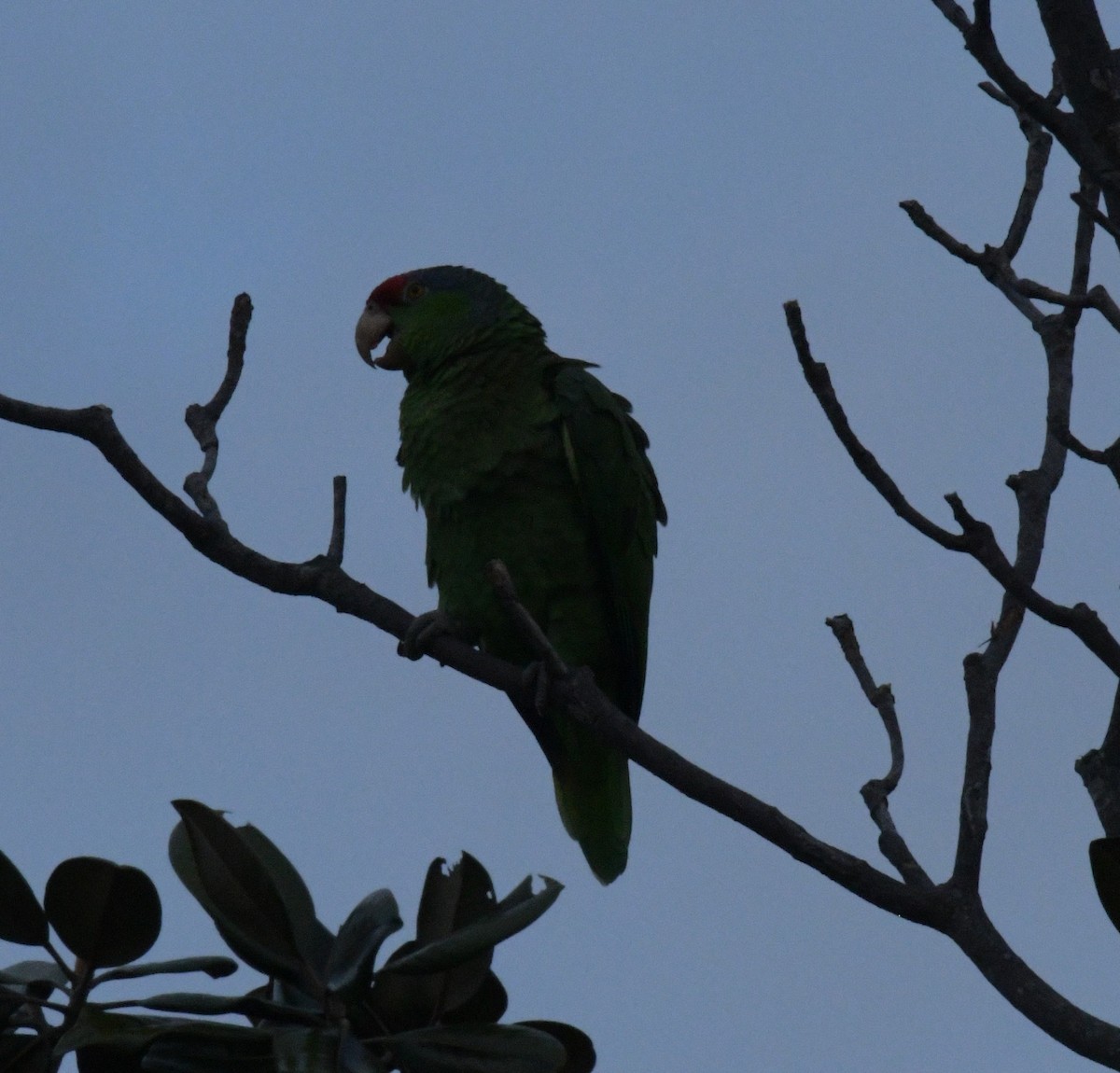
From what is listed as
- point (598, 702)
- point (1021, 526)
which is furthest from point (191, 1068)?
point (1021, 526)

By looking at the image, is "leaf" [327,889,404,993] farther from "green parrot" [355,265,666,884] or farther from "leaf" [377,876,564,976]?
"green parrot" [355,265,666,884]

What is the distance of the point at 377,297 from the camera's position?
186 inches

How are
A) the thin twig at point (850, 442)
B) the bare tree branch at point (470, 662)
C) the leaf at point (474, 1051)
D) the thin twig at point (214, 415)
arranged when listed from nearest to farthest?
the leaf at point (474, 1051), the thin twig at point (850, 442), the bare tree branch at point (470, 662), the thin twig at point (214, 415)

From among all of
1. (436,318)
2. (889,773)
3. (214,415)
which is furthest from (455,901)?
(436,318)

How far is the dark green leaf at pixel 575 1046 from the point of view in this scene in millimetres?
1735

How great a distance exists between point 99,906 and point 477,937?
0.43 m

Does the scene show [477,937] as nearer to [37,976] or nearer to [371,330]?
[37,976]

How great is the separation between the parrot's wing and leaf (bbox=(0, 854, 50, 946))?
7.17 feet

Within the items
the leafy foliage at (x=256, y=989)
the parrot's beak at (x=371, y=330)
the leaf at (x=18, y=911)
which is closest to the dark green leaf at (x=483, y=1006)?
the leafy foliage at (x=256, y=989)

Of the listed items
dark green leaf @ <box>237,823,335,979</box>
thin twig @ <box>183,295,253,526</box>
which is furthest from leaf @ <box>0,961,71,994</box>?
thin twig @ <box>183,295,253,526</box>

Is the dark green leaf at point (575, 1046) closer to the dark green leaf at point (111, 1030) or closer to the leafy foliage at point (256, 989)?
the leafy foliage at point (256, 989)

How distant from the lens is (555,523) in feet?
11.7

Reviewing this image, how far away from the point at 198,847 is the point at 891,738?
1447 millimetres

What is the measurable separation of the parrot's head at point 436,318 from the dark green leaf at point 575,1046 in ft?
8.80
